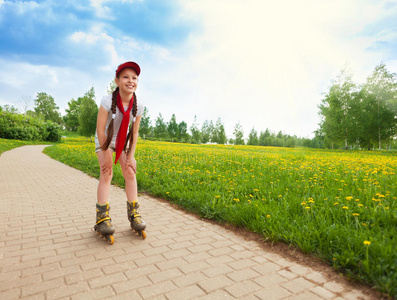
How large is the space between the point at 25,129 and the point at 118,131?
112 ft

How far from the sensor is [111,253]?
2.67 m

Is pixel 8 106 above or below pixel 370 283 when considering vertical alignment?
above

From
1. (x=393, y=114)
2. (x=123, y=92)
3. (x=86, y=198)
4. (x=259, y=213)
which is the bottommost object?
(x=86, y=198)

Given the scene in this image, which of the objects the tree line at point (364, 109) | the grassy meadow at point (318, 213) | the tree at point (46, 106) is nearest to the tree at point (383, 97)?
the tree line at point (364, 109)

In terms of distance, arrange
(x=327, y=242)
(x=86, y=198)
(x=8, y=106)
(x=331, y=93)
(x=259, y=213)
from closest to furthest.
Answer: (x=327, y=242), (x=259, y=213), (x=86, y=198), (x=331, y=93), (x=8, y=106)

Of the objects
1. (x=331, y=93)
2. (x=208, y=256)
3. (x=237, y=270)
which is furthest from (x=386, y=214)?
(x=331, y=93)

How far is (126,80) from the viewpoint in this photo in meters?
2.98

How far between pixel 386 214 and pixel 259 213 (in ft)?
4.96

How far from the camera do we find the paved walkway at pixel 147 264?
78.5 inches

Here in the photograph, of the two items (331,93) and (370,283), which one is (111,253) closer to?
(370,283)

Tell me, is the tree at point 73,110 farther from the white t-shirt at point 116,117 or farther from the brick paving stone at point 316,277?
the brick paving stone at point 316,277

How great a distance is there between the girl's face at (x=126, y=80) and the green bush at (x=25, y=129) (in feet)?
111

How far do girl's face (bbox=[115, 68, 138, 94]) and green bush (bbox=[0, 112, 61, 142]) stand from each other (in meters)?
33.8

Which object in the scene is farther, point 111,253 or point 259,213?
point 259,213
